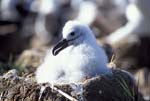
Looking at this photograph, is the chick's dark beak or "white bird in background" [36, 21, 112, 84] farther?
the chick's dark beak

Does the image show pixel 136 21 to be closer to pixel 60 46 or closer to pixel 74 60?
pixel 60 46

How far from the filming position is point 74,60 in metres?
6.17

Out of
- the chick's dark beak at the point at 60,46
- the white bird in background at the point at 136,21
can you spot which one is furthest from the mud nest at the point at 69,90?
the white bird in background at the point at 136,21

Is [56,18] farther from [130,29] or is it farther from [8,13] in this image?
[130,29]

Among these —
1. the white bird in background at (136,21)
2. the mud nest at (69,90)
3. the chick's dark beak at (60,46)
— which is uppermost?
the white bird in background at (136,21)

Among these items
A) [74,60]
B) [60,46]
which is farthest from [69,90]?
[60,46]

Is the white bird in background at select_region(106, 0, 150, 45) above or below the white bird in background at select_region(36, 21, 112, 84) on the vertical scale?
above

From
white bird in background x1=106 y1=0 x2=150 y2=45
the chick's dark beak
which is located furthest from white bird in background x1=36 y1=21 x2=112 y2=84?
white bird in background x1=106 y1=0 x2=150 y2=45

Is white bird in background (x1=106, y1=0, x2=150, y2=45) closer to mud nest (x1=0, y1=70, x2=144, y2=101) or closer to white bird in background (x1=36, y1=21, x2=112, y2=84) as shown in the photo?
white bird in background (x1=36, y1=21, x2=112, y2=84)

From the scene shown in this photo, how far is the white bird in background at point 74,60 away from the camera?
20.0 feet

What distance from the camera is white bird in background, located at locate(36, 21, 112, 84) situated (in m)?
6.09

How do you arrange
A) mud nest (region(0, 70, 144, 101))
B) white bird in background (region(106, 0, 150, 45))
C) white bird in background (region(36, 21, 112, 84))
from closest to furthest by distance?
mud nest (region(0, 70, 144, 101)) < white bird in background (region(36, 21, 112, 84)) < white bird in background (region(106, 0, 150, 45))

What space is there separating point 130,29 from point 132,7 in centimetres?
71

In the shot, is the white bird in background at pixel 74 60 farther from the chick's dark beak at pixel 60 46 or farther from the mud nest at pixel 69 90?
the mud nest at pixel 69 90
